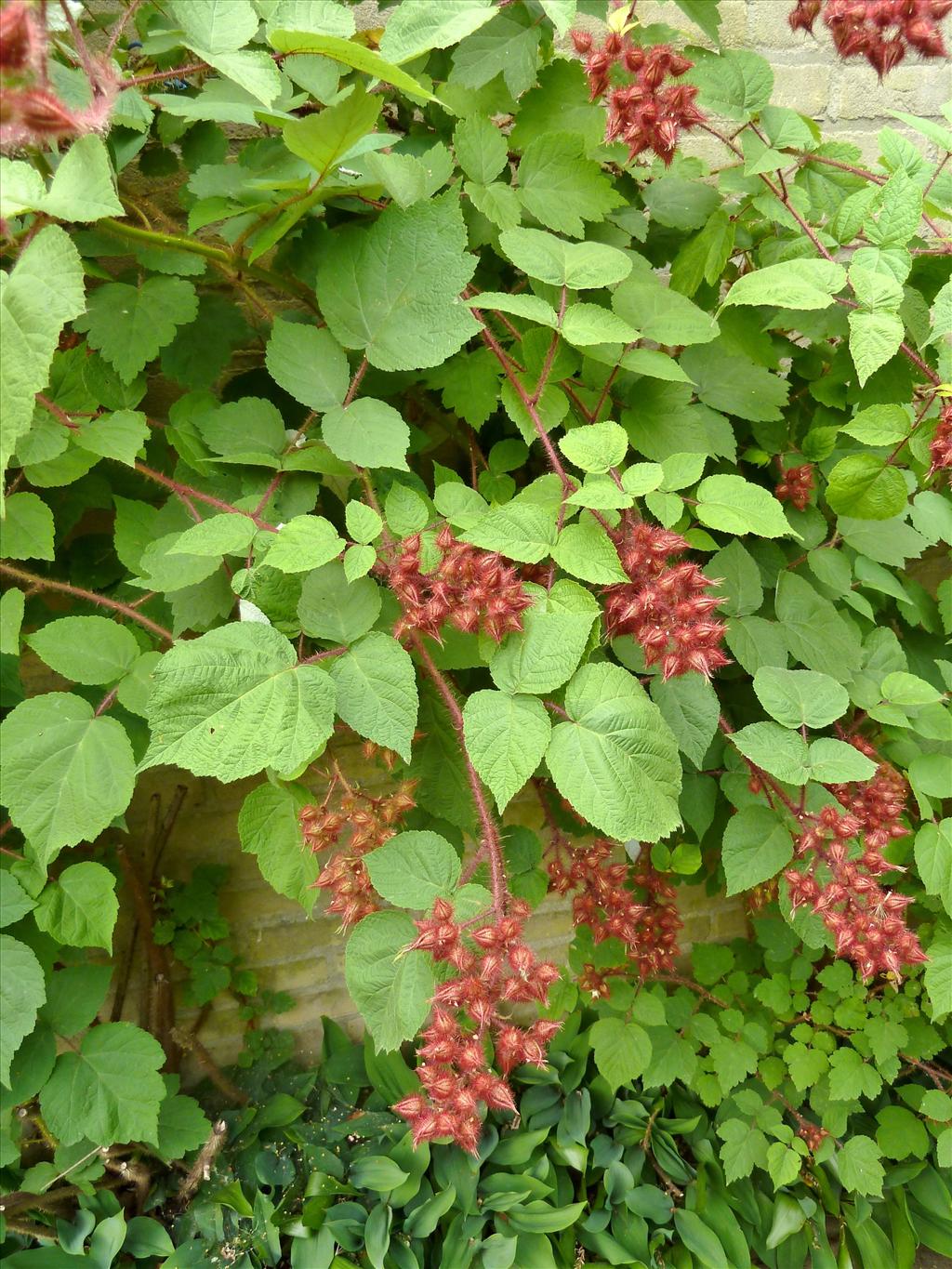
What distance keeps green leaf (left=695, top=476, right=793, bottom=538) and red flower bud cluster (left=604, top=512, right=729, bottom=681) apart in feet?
0.26

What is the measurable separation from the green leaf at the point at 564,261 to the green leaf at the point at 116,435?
44cm

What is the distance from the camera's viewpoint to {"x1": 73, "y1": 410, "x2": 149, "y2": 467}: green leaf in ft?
2.83

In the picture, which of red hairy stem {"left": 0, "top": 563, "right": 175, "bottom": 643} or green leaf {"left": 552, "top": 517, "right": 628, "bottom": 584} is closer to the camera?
green leaf {"left": 552, "top": 517, "right": 628, "bottom": 584}

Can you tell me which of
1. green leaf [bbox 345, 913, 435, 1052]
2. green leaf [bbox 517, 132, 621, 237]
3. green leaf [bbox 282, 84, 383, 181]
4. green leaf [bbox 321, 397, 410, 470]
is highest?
green leaf [bbox 282, 84, 383, 181]

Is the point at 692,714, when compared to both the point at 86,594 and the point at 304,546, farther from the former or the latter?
the point at 86,594

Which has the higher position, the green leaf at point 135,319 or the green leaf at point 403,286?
the green leaf at point 403,286

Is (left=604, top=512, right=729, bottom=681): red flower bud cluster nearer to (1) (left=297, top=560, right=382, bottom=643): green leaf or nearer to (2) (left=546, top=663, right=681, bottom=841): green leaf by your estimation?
(2) (left=546, top=663, right=681, bottom=841): green leaf

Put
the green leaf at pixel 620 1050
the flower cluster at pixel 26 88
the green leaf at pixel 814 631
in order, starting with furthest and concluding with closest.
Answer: the green leaf at pixel 620 1050 < the green leaf at pixel 814 631 < the flower cluster at pixel 26 88

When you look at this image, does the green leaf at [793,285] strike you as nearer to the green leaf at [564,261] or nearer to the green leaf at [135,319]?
the green leaf at [564,261]

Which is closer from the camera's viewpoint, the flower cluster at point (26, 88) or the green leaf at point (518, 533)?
the flower cluster at point (26, 88)

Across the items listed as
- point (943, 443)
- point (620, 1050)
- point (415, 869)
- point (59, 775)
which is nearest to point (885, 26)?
point (943, 443)

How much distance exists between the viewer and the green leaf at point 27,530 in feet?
2.92

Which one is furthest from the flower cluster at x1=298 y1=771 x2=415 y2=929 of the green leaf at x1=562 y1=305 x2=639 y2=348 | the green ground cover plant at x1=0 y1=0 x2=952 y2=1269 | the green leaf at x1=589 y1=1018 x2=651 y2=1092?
the green leaf at x1=589 y1=1018 x2=651 y2=1092

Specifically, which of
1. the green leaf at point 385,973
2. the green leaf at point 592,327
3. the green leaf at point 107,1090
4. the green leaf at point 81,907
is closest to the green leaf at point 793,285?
the green leaf at point 592,327
